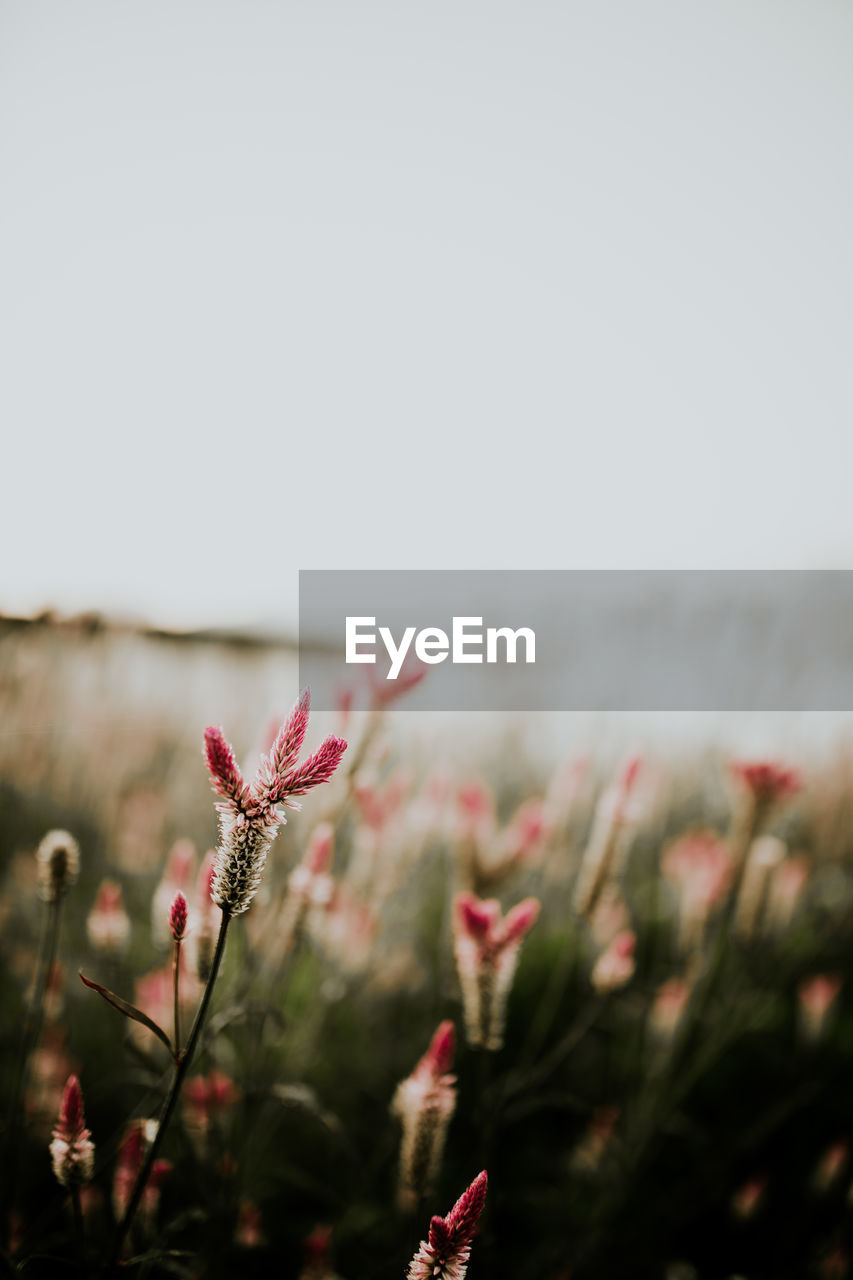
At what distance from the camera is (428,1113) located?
3.10ft

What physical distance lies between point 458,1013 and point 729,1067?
0.98m

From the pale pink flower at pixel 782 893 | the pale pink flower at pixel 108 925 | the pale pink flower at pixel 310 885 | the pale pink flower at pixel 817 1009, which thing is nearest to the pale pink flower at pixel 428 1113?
the pale pink flower at pixel 310 885

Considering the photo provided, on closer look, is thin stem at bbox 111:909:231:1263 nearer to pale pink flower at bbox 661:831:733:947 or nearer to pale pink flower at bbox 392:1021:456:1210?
pale pink flower at bbox 392:1021:456:1210

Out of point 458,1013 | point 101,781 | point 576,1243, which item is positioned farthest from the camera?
point 101,781

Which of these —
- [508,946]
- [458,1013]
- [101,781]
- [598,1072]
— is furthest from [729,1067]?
[101,781]

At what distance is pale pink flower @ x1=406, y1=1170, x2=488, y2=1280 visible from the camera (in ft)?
2.19

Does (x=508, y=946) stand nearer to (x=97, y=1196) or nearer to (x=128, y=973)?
(x=97, y=1196)

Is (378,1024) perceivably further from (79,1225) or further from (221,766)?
(221,766)

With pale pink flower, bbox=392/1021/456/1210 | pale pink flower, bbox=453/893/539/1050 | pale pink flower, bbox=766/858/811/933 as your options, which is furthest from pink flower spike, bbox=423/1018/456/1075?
pale pink flower, bbox=766/858/811/933

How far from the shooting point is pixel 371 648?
1.60 m

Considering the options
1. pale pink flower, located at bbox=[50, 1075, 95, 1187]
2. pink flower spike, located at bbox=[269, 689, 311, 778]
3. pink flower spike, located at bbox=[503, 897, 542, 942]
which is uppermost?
pink flower spike, located at bbox=[269, 689, 311, 778]

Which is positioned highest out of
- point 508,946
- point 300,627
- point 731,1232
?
point 300,627

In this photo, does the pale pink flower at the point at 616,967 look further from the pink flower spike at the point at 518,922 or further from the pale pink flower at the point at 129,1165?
the pale pink flower at the point at 129,1165

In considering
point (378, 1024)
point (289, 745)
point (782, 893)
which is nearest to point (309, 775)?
point (289, 745)
